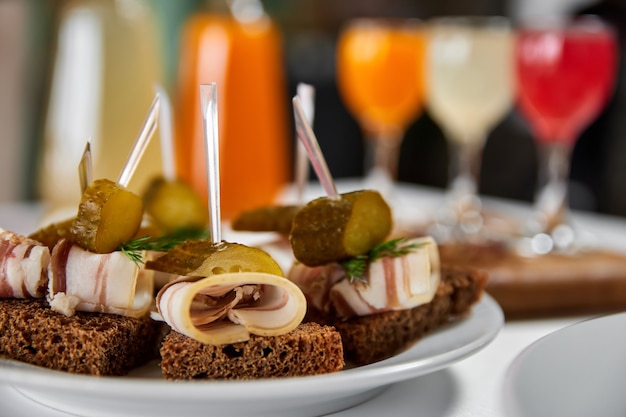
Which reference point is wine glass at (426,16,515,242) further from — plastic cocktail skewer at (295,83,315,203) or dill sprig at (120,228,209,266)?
dill sprig at (120,228,209,266)

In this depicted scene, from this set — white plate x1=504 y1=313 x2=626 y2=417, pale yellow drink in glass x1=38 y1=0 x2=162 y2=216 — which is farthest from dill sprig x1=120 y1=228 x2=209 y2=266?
pale yellow drink in glass x1=38 y1=0 x2=162 y2=216

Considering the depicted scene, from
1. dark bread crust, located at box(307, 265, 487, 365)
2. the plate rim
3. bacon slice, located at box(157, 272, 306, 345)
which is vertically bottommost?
dark bread crust, located at box(307, 265, 487, 365)

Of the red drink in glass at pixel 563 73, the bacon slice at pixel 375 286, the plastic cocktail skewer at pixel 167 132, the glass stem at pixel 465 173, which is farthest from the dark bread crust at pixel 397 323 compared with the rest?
the glass stem at pixel 465 173

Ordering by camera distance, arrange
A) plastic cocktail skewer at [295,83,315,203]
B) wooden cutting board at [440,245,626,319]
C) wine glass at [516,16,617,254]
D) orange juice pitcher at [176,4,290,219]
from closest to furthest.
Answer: plastic cocktail skewer at [295,83,315,203]
wooden cutting board at [440,245,626,319]
wine glass at [516,16,617,254]
orange juice pitcher at [176,4,290,219]

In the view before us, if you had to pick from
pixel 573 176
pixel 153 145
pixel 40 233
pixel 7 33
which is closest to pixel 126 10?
pixel 153 145

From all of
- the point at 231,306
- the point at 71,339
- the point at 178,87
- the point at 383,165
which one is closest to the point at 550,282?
the point at 231,306

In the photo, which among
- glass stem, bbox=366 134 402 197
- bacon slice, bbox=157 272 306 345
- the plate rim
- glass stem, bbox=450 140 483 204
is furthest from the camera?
glass stem, bbox=366 134 402 197
